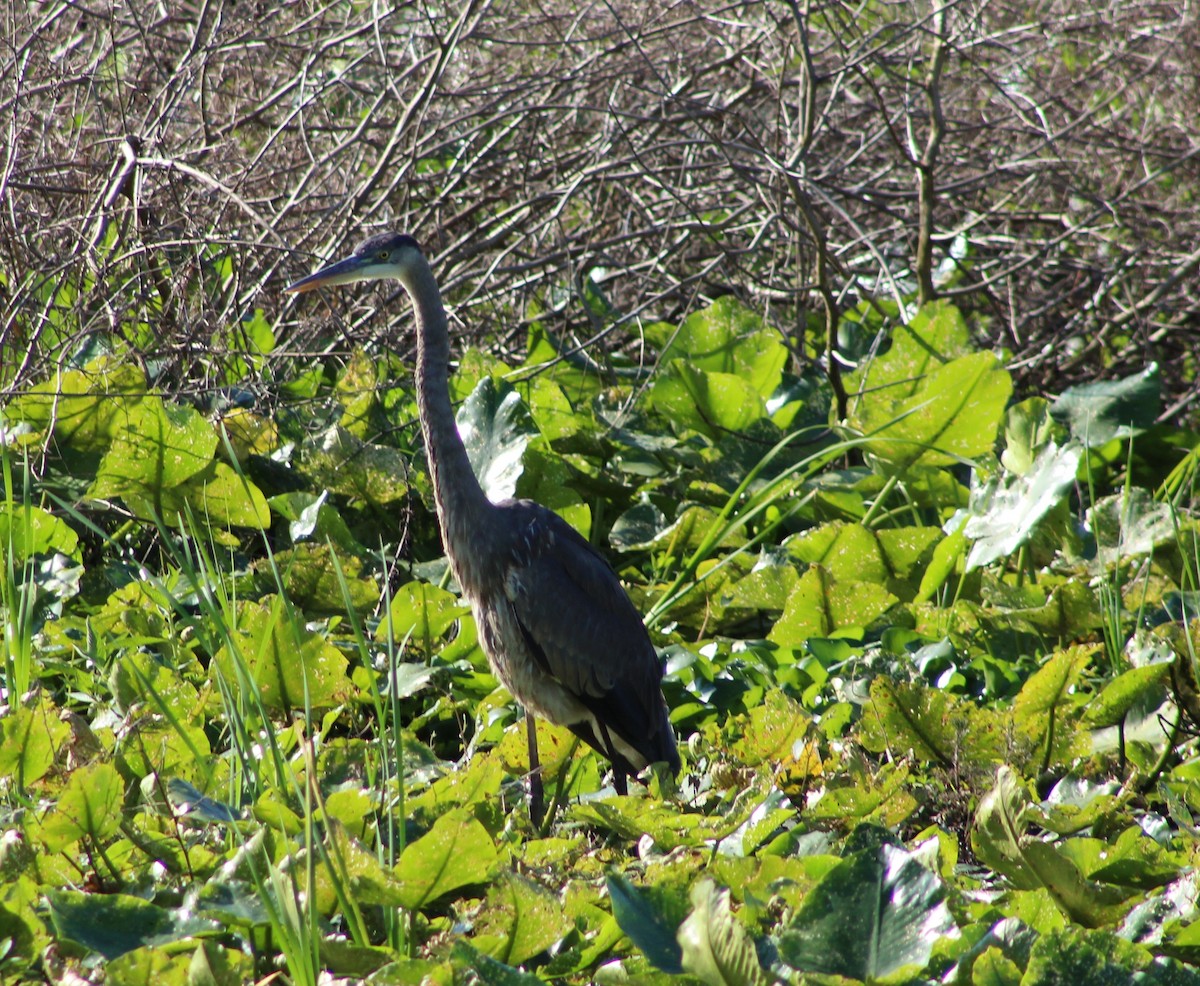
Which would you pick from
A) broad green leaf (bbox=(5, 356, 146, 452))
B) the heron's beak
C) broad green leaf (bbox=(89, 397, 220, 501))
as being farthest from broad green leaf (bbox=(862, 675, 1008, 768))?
broad green leaf (bbox=(5, 356, 146, 452))

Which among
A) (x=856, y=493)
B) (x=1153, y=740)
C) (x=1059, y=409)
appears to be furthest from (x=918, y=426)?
(x=1153, y=740)

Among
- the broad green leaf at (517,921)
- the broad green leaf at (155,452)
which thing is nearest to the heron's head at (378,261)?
the broad green leaf at (155,452)

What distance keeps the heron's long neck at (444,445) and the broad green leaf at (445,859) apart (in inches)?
60.7

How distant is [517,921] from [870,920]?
55cm

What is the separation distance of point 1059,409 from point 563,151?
2399 mm

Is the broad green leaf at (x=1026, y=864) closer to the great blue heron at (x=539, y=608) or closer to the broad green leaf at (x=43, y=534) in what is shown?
the great blue heron at (x=539, y=608)

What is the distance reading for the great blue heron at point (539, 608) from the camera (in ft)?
11.9

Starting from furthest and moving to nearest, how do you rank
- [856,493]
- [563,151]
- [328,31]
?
[563,151], [328,31], [856,493]

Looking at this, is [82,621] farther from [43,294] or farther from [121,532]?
[43,294]

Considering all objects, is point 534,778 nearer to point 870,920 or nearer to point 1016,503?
point 870,920

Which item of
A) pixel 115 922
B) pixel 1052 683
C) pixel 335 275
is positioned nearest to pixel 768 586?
pixel 1052 683

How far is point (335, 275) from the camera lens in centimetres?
351

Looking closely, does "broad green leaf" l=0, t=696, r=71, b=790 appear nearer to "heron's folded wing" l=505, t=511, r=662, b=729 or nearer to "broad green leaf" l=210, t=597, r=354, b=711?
"broad green leaf" l=210, t=597, r=354, b=711

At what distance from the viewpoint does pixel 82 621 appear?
391 cm
